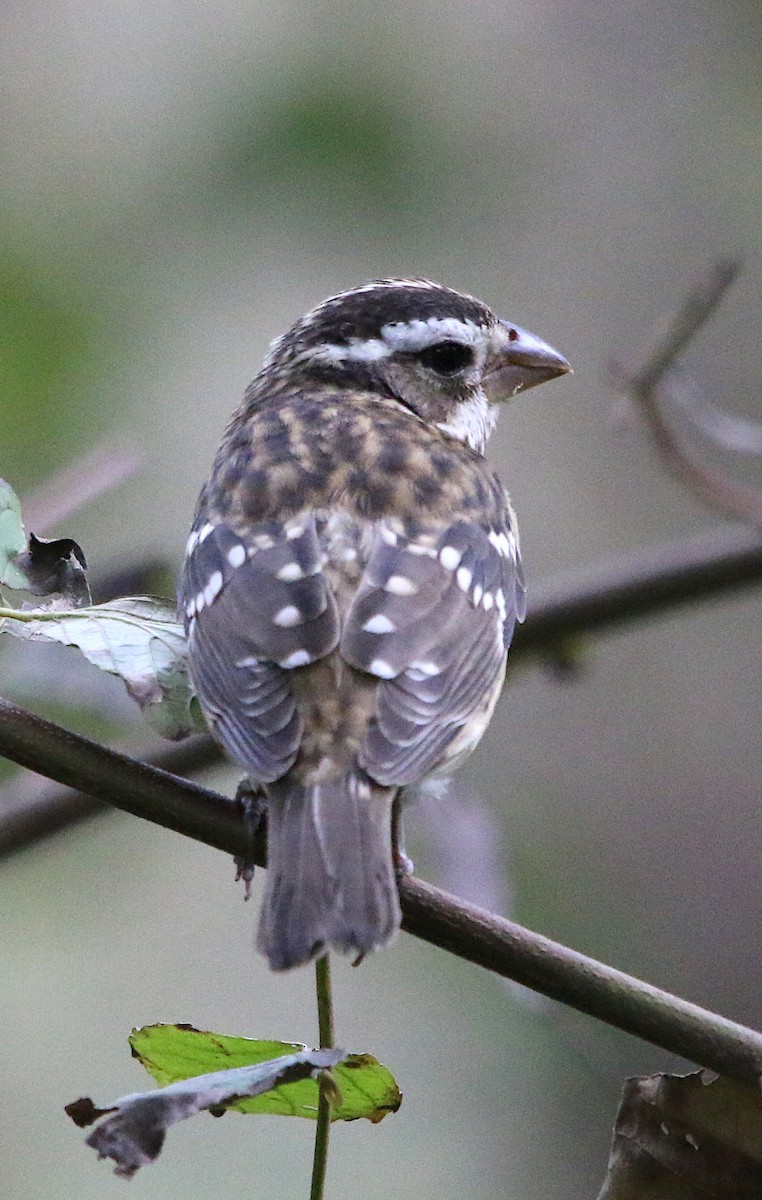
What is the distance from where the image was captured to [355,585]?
123 inches

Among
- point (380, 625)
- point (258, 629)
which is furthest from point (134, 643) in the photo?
point (380, 625)

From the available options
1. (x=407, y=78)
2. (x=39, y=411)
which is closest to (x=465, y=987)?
(x=39, y=411)

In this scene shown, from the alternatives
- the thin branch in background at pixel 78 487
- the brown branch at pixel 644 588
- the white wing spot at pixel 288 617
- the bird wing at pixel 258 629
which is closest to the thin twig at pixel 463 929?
the bird wing at pixel 258 629

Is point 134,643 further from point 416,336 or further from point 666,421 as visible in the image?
point 666,421

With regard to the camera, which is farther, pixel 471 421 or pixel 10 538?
pixel 471 421

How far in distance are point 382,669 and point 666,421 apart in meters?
1.68

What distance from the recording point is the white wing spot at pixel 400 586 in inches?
122

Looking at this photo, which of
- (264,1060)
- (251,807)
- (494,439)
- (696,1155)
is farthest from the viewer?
(494,439)

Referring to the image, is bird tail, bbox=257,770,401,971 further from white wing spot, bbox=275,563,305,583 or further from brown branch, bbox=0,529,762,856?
brown branch, bbox=0,529,762,856

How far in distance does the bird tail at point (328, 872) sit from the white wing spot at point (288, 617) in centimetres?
35

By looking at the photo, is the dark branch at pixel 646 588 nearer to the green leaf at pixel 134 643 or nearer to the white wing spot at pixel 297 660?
the white wing spot at pixel 297 660

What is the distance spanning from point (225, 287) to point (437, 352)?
343 centimetres

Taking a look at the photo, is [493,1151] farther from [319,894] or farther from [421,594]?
[319,894]

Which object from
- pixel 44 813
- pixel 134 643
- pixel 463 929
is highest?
pixel 134 643
